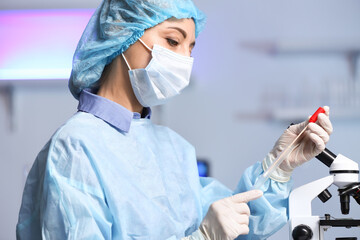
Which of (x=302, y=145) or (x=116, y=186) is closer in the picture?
(x=116, y=186)

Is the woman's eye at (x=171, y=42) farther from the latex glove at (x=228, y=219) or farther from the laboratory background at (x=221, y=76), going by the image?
the laboratory background at (x=221, y=76)

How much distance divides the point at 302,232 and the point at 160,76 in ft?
1.81

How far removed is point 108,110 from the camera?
134 cm

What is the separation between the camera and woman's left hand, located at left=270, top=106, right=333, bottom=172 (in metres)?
1.27

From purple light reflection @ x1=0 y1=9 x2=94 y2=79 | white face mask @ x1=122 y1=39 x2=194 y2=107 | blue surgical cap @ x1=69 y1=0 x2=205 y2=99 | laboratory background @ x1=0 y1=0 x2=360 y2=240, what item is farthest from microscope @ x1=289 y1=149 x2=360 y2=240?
purple light reflection @ x1=0 y1=9 x2=94 y2=79

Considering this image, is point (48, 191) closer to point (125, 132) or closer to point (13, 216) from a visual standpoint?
point (125, 132)

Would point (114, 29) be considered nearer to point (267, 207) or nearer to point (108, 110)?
point (108, 110)

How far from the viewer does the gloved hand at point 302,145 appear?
50.2 inches

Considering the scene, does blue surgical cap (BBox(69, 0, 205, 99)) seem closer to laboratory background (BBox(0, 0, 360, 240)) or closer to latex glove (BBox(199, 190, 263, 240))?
latex glove (BBox(199, 190, 263, 240))

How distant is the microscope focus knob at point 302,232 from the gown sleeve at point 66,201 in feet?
1.53

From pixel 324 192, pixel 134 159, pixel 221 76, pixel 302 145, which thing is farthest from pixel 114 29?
pixel 221 76

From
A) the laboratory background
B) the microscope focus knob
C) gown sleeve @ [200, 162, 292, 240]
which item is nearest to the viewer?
the microscope focus knob

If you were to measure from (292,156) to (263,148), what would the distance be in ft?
3.48

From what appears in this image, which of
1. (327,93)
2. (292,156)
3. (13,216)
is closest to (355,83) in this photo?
(327,93)
